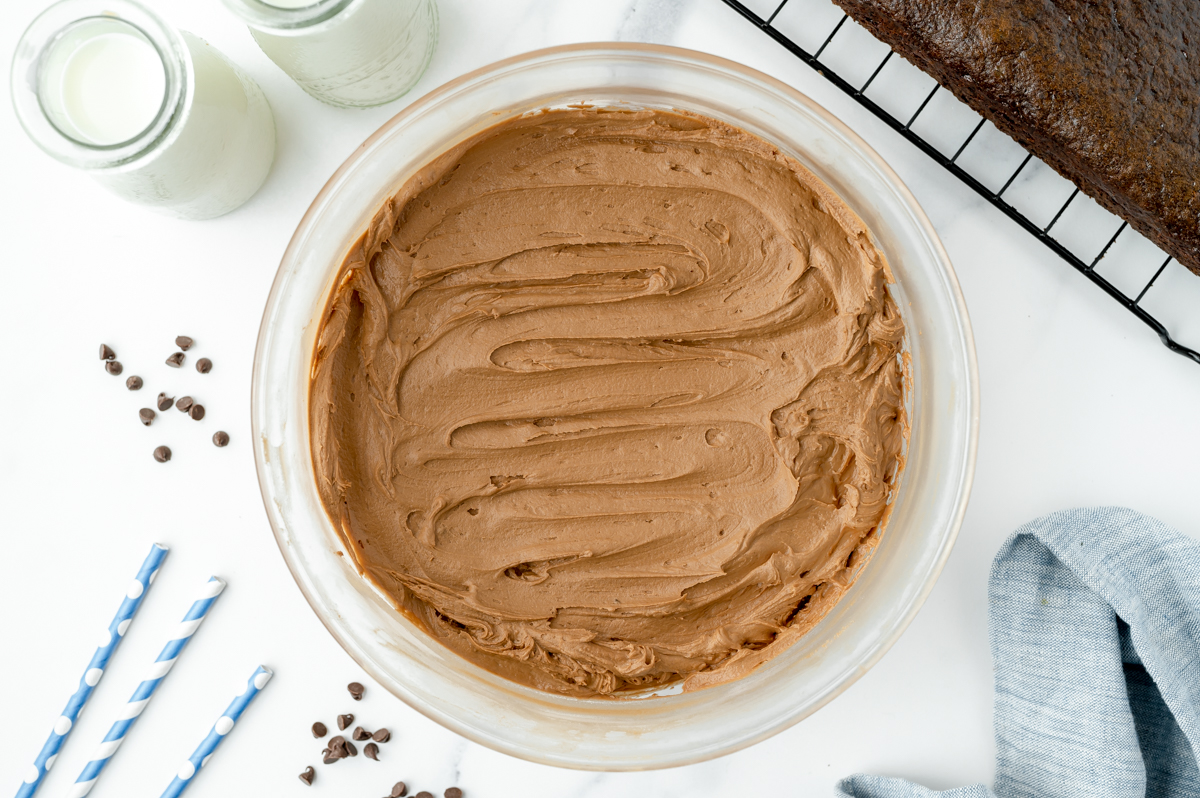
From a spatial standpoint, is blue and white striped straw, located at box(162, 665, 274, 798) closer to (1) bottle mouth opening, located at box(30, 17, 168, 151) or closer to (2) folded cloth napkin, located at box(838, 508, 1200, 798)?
(1) bottle mouth opening, located at box(30, 17, 168, 151)

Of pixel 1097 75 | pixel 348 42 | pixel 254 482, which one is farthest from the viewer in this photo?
pixel 254 482

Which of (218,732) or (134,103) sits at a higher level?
(134,103)

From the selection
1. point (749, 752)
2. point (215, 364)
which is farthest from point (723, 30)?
point (749, 752)

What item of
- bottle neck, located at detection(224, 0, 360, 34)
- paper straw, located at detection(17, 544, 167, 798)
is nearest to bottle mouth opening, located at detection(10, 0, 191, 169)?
bottle neck, located at detection(224, 0, 360, 34)

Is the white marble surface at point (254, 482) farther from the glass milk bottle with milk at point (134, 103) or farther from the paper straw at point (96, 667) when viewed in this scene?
the glass milk bottle with milk at point (134, 103)

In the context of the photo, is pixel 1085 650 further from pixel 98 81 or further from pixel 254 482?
pixel 98 81

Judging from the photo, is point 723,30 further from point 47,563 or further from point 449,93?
point 47,563

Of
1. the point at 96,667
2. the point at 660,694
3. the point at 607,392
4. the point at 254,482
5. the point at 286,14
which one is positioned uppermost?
the point at 286,14

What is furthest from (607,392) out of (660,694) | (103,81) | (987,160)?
(103,81)
